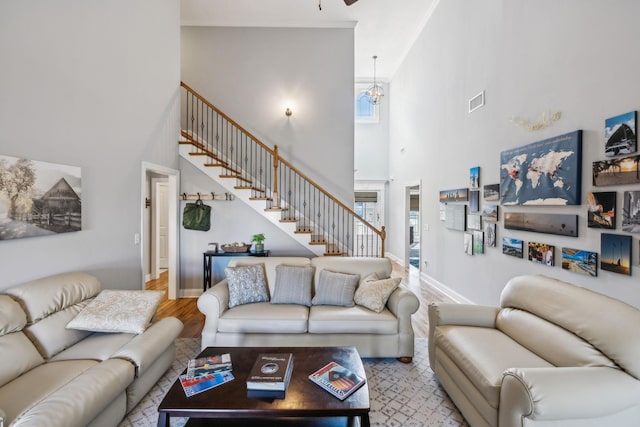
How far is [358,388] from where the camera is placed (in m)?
1.78

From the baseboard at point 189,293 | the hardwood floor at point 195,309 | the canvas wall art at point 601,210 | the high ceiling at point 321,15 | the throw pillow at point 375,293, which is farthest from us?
the high ceiling at point 321,15

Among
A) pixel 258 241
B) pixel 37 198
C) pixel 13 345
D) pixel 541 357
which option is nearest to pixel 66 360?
pixel 13 345

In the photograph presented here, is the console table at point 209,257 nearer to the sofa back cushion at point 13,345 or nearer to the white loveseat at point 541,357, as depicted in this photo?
the sofa back cushion at point 13,345

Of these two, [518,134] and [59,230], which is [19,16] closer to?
[59,230]

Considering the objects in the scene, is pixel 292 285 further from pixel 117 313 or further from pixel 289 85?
→ pixel 289 85

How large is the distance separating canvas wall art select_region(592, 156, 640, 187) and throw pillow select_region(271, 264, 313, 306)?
2.75 metres

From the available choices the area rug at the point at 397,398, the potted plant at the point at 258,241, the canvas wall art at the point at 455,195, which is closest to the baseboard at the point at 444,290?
the canvas wall art at the point at 455,195

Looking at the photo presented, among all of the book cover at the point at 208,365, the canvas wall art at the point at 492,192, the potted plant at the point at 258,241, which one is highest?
the canvas wall art at the point at 492,192

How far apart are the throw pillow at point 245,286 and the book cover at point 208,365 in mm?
1054

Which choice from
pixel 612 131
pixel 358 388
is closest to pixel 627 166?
pixel 612 131

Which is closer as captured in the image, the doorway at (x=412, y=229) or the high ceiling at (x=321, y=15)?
the high ceiling at (x=321, y=15)

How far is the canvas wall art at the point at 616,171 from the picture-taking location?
7.12 ft

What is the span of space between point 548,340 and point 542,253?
4.39 ft

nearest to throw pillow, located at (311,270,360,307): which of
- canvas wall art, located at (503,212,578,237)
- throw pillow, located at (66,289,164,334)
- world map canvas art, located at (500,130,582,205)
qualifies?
throw pillow, located at (66,289,164,334)
